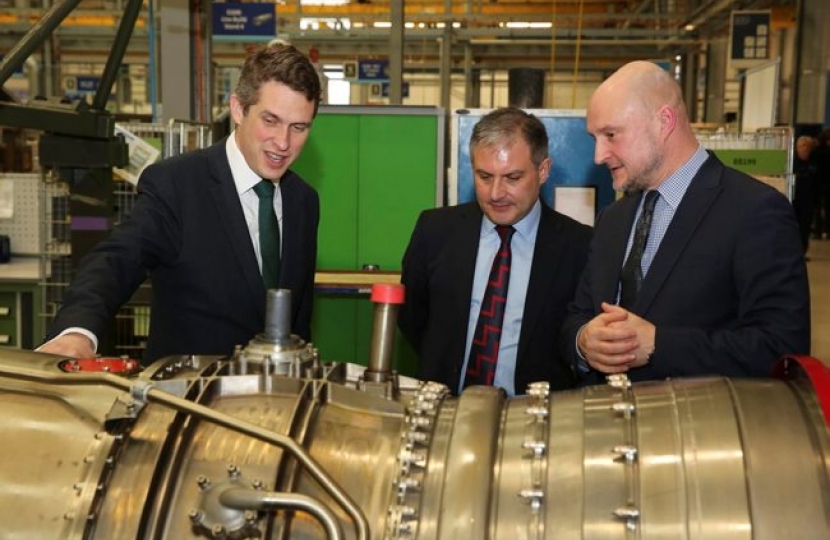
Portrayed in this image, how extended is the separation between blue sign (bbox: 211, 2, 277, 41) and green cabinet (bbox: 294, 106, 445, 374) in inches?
72.9

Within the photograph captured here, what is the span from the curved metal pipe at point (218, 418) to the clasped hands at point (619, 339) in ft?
2.44

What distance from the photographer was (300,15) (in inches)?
371

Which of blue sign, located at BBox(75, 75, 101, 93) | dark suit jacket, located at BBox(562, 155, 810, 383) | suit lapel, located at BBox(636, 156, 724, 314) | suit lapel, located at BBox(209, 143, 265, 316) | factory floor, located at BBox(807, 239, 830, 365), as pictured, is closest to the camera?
dark suit jacket, located at BBox(562, 155, 810, 383)

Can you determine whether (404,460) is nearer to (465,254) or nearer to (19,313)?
(465,254)

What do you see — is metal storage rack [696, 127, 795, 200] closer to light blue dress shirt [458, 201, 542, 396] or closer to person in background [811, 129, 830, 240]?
light blue dress shirt [458, 201, 542, 396]

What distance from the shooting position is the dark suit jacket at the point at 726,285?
1454mm

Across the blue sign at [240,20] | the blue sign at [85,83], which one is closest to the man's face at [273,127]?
the blue sign at [240,20]

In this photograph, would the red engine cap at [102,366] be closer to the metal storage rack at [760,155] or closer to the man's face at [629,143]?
the man's face at [629,143]

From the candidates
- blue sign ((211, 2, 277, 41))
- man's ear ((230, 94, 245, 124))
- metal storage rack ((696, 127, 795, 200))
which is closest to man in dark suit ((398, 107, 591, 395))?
man's ear ((230, 94, 245, 124))

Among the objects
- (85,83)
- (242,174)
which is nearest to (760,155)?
(242,174)

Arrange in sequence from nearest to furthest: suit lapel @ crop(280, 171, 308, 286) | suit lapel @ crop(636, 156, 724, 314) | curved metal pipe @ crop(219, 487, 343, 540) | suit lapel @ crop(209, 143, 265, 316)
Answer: curved metal pipe @ crop(219, 487, 343, 540)
suit lapel @ crop(636, 156, 724, 314)
suit lapel @ crop(209, 143, 265, 316)
suit lapel @ crop(280, 171, 308, 286)

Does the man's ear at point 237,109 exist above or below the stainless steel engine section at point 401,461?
above

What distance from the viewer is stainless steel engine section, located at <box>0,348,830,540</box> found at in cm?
85

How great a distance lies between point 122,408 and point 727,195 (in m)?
1.07
